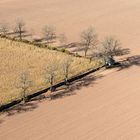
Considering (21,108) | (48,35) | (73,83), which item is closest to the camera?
(21,108)

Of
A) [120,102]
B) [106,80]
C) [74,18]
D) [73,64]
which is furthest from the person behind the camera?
[74,18]

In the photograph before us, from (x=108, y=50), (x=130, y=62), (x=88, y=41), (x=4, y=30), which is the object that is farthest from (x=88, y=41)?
(x=4, y=30)

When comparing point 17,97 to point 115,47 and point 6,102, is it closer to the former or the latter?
point 6,102

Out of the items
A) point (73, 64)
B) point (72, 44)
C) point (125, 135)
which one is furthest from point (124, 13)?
point (125, 135)

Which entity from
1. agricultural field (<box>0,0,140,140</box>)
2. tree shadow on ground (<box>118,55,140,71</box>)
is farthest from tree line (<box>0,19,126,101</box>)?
tree shadow on ground (<box>118,55,140,71</box>)

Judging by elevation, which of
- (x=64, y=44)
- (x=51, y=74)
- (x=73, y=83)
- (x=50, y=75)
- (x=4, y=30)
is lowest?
(x=73, y=83)

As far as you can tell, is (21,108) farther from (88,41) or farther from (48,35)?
(48,35)
